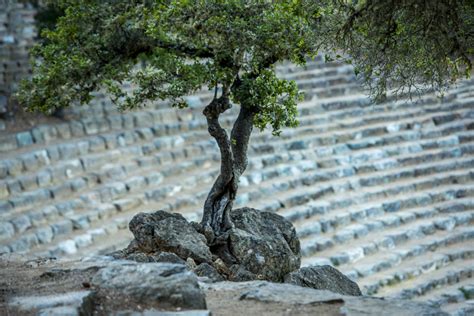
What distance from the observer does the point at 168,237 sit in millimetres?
9086

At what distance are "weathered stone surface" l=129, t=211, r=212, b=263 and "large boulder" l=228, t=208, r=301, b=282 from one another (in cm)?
43

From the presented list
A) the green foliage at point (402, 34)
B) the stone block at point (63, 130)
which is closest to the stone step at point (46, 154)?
the stone block at point (63, 130)

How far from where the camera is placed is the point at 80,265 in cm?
703

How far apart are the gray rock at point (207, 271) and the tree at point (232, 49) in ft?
3.36

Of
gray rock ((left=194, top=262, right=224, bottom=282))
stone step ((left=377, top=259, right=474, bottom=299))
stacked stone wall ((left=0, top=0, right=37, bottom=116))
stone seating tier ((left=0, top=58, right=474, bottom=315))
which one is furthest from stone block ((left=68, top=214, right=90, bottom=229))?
gray rock ((left=194, top=262, right=224, bottom=282))

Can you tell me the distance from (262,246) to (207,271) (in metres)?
1.32

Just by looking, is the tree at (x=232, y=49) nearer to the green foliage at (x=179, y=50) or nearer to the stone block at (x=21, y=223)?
the green foliage at (x=179, y=50)

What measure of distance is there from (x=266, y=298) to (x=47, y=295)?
155cm

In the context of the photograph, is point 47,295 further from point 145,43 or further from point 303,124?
point 303,124

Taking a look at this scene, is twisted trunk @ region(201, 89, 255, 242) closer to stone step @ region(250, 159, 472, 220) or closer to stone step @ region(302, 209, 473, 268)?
stone step @ region(302, 209, 473, 268)

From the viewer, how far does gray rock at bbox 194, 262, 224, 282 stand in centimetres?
830

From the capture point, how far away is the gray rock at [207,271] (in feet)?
27.2

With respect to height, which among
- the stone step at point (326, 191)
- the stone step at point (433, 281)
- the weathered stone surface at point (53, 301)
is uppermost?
the weathered stone surface at point (53, 301)

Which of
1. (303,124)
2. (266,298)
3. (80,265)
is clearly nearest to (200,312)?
(266,298)
